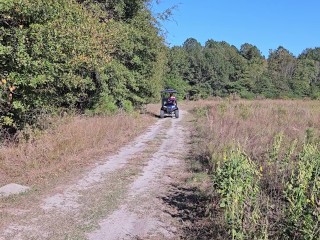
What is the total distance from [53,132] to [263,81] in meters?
74.3

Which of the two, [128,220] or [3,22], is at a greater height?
[3,22]

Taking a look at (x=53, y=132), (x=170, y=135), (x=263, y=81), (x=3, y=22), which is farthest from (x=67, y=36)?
(x=263, y=81)

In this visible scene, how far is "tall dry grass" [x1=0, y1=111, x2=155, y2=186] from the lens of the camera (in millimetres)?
8688

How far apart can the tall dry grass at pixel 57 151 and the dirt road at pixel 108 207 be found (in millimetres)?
699

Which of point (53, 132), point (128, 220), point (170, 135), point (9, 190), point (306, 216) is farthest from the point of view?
point (170, 135)

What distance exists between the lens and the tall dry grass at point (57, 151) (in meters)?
8.69

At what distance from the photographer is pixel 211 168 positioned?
362 inches

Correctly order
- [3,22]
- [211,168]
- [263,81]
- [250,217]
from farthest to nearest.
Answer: [263,81] < [3,22] < [211,168] < [250,217]

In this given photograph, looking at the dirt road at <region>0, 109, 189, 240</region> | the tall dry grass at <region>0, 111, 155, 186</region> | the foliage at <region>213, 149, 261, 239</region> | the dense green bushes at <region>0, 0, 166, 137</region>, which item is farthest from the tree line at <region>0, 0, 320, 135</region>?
the foliage at <region>213, 149, 261, 239</region>

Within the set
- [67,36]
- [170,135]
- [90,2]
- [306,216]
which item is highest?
[90,2]

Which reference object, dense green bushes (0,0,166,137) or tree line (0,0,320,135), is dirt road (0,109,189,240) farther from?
tree line (0,0,320,135)

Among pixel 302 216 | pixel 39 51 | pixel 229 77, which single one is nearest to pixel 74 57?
pixel 39 51

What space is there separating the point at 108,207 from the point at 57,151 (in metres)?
3.91

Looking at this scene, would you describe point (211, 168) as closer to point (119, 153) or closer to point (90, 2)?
point (119, 153)
